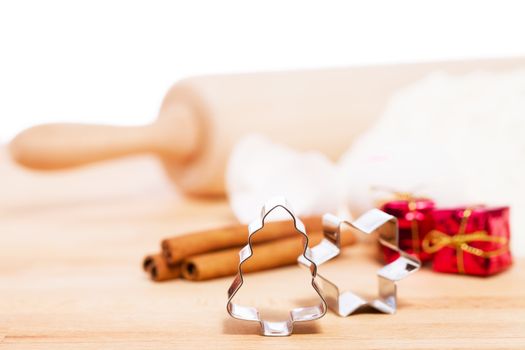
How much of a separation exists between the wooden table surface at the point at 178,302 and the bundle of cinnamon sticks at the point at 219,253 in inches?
0.7

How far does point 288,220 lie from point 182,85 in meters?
0.68

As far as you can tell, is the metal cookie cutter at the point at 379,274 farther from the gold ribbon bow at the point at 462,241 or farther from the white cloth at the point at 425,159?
the white cloth at the point at 425,159

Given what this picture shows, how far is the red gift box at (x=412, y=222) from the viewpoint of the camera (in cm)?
91

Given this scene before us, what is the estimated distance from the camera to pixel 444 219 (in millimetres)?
884

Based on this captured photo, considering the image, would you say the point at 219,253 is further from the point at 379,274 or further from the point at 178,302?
the point at 379,274

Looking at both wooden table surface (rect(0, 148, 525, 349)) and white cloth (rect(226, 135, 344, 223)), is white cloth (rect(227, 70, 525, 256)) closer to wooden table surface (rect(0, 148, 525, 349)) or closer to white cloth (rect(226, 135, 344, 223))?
white cloth (rect(226, 135, 344, 223))

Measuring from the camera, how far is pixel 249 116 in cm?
157

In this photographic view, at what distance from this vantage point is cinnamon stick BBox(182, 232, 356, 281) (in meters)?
0.90

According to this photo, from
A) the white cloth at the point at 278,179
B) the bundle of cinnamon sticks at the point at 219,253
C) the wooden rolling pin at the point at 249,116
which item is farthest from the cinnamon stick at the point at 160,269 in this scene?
the wooden rolling pin at the point at 249,116

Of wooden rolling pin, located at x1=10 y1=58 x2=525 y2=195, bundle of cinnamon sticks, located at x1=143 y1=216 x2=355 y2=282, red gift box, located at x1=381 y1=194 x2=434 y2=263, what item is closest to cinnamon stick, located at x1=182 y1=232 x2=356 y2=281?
bundle of cinnamon sticks, located at x1=143 y1=216 x2=355 y2=282

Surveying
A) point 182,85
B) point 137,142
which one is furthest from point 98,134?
point 182,85

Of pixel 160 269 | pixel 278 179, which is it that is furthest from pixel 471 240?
pixel 278 179

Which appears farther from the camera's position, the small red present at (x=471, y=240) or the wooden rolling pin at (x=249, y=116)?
the wooden rolling pin at (x=249, y=116)

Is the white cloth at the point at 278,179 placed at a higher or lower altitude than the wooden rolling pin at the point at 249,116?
lower
